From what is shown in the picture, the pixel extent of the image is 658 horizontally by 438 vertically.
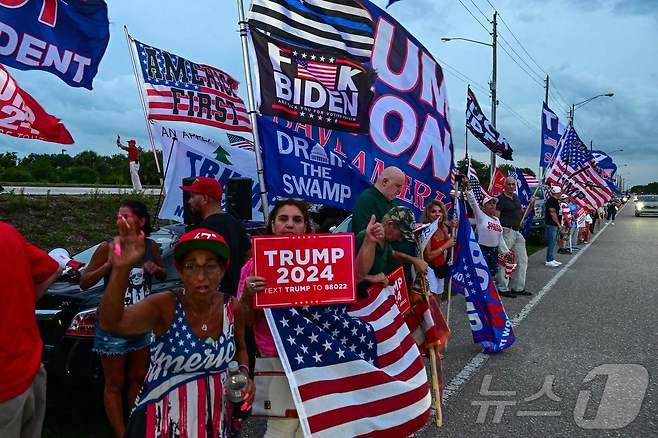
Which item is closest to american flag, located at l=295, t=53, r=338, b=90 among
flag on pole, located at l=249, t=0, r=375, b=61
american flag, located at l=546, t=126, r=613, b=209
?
flag on pole, located at l=249, t=0, r=375, b=61

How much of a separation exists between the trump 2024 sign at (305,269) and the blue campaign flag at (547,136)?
1186cm

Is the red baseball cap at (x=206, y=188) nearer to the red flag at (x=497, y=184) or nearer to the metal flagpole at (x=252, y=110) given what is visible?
the metal flagpole at (x=252, y=110)

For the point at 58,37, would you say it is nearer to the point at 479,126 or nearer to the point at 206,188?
the point at 206,188

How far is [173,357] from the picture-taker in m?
2.28

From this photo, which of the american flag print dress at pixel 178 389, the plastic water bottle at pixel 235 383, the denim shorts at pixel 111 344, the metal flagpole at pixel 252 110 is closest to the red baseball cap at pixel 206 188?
the metal flagpole at pixel 252 110

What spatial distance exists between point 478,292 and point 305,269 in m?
3.53

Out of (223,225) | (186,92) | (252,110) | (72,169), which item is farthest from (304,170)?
(72,169)

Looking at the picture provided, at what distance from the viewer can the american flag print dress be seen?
2271mm

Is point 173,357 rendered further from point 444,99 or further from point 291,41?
point 444,99

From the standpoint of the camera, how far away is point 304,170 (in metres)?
4.92

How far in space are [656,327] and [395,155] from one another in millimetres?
4464

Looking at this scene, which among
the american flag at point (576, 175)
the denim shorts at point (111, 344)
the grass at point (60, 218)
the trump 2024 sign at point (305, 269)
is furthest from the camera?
the american flag at point (576, 175)

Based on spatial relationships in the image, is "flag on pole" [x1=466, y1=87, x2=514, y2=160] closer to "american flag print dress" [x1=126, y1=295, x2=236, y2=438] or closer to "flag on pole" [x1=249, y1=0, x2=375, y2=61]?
"flag on pole" [x1=249, y1=0, x2=375, y2=61]

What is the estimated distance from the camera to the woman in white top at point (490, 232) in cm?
796
